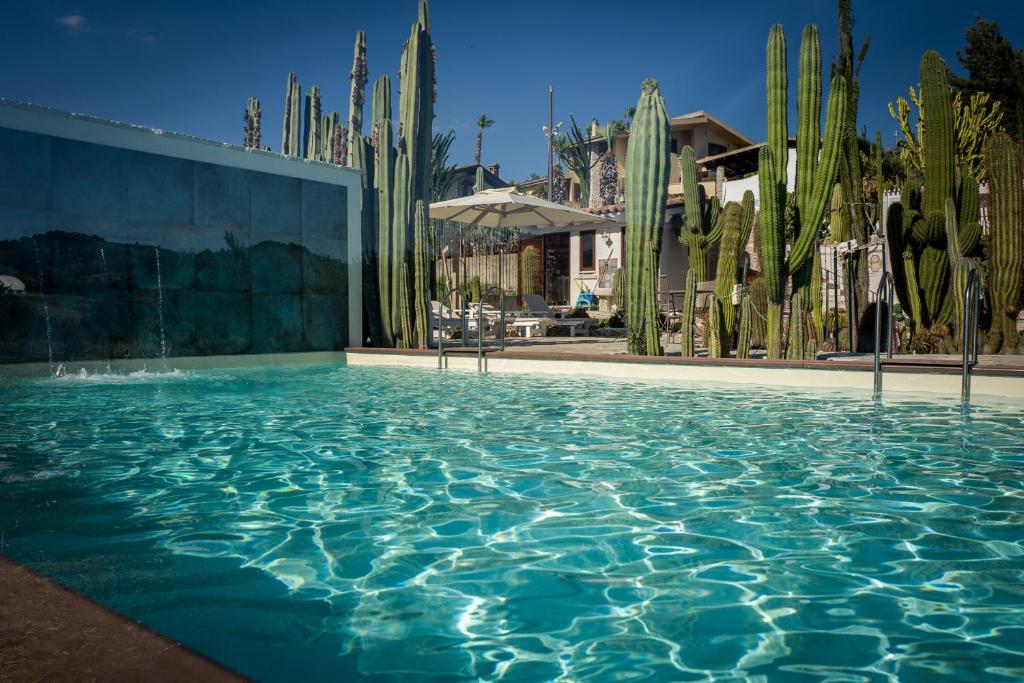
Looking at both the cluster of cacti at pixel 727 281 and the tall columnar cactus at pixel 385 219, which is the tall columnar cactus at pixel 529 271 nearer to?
the tall columnar cactus at pixel 385 219


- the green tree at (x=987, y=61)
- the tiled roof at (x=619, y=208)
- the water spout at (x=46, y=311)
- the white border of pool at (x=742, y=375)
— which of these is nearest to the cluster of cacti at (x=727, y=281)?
the white border of pool at (x=742, y=375)

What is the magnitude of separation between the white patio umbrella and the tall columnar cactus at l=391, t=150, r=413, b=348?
1.58 m

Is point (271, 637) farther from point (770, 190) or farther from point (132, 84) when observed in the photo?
point (132, 84)

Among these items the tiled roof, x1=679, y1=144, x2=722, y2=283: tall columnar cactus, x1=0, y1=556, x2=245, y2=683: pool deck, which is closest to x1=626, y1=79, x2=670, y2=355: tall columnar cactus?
x1=679, y1=144, x2=722, y2=283: tall columnar cactus

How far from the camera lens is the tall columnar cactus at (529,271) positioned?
2389 cm

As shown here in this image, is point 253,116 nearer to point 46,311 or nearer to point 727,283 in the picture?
point 46,311

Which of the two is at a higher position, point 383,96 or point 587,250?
point 383,96

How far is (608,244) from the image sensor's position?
22.7 m

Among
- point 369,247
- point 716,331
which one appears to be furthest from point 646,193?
point 369,247

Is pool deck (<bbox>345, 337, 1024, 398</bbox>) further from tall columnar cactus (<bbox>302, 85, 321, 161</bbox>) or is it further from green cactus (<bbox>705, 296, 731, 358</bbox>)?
tall columnar cactus (<bbox>302, 85, 321, 161</bbox>)

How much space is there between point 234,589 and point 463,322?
9.90m

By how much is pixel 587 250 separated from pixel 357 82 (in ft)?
49.6

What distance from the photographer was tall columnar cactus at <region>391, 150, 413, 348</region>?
12070 millimetres

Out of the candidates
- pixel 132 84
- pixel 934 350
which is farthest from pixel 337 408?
pixel 132 84
